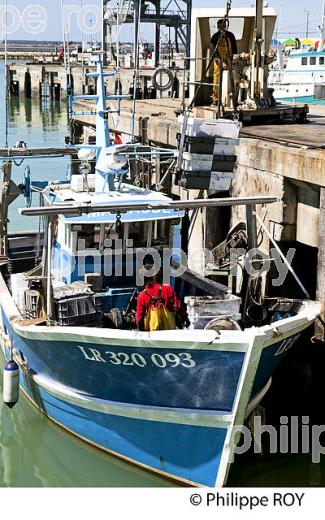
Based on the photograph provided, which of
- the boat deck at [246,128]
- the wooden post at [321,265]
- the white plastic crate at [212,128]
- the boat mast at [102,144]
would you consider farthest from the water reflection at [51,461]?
the boat deck at [246,128]

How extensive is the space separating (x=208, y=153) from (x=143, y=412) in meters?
4.13

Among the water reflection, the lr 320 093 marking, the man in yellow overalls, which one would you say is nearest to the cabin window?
the lr 320 093 marking

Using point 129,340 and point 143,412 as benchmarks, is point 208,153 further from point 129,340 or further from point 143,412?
point 143,412

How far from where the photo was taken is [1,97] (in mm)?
70500

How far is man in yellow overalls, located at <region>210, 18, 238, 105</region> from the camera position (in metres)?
13.4

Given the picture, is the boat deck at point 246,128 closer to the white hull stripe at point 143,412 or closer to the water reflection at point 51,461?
the white hull stripe at point 143,412

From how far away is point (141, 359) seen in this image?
8328mm

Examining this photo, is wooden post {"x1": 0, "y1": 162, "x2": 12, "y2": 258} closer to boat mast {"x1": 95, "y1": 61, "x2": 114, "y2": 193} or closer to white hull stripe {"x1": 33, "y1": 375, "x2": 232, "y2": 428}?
boat mast {"x1": 95, "y1": 61, "x2": 114, "y2": 193}

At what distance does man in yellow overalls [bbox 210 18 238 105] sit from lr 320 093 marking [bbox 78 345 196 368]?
6.54 metres

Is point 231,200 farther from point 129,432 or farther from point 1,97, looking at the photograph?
point 1,97

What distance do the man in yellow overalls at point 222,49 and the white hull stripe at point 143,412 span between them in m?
6.50

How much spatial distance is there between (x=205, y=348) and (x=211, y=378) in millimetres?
429

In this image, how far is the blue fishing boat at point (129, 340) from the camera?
821 cm

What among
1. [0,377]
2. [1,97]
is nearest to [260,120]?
[0,377]
